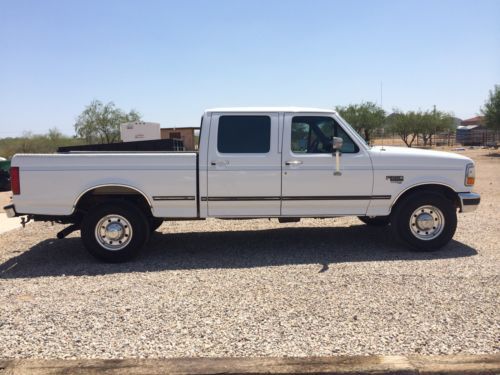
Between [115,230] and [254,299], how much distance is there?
2.55m

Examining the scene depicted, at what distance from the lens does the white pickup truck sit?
6180mm

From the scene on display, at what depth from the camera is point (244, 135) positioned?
645cm

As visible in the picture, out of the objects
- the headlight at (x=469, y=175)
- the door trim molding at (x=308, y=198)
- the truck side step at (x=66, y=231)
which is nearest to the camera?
the door trim molding at (x=308, y=198)

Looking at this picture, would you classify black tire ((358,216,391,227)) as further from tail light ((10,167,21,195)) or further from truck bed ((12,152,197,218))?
tail light ((10,167,21,195))

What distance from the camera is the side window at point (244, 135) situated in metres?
6.41

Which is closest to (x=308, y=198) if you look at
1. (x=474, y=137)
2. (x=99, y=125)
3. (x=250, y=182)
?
(x=250, y=182)

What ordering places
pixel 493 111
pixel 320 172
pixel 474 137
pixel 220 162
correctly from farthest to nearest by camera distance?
pixel 474 137 → pixel 493 111 → pixel 320 172 → pixel 220 162

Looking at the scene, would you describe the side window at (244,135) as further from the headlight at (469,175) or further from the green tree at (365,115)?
the green tree at (365,115)

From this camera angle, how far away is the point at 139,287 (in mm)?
5234

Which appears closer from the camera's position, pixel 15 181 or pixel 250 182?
→ pixel 15 181

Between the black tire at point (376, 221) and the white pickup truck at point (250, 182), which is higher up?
the white pickup truck at point (250, 182)

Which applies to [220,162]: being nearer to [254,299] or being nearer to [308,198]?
[308,198]

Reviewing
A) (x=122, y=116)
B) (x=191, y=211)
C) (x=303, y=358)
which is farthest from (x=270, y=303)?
(x=122, y=116)

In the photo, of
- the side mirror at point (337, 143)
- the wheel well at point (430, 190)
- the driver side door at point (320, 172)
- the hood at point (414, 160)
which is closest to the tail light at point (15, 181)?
the driver side door at point (320, 172)
